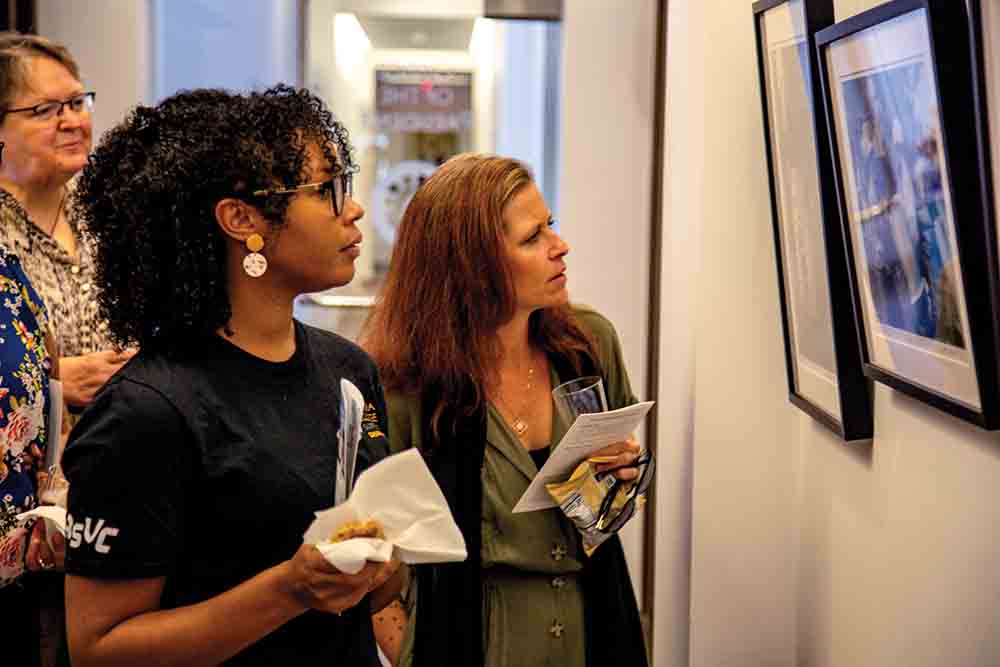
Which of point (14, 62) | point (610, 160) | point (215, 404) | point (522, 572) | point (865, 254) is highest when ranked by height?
point (14, 62)

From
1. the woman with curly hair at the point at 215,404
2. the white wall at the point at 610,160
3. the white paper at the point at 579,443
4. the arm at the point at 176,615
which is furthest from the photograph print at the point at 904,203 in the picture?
the white wall at the point at 610,160

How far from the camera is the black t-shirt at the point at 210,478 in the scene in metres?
1.46

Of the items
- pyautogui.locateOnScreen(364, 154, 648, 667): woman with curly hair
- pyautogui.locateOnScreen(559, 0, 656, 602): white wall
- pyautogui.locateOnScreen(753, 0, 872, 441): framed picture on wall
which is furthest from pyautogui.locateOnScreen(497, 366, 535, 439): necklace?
pyautogui.locateOnScreen(559, 0, 656, 602): white wall

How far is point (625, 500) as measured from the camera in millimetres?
2301

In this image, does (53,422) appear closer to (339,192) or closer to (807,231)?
(339,192)

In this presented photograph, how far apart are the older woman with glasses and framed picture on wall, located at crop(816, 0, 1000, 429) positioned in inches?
64.8

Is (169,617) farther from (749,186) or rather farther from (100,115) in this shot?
(100,115)

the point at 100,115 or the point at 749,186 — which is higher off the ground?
the point at 100,115

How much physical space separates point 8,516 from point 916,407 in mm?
1564

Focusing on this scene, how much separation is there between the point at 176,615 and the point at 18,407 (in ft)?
2.83

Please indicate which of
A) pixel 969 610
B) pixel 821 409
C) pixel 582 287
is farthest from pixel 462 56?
pixel 969 610

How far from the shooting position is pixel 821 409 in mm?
2529

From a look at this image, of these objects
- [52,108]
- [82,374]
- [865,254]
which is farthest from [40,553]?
[865,254]

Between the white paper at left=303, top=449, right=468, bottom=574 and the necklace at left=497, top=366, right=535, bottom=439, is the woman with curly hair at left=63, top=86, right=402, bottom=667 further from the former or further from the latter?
the necklace at left=497, top=366, right=535, bottom=439
